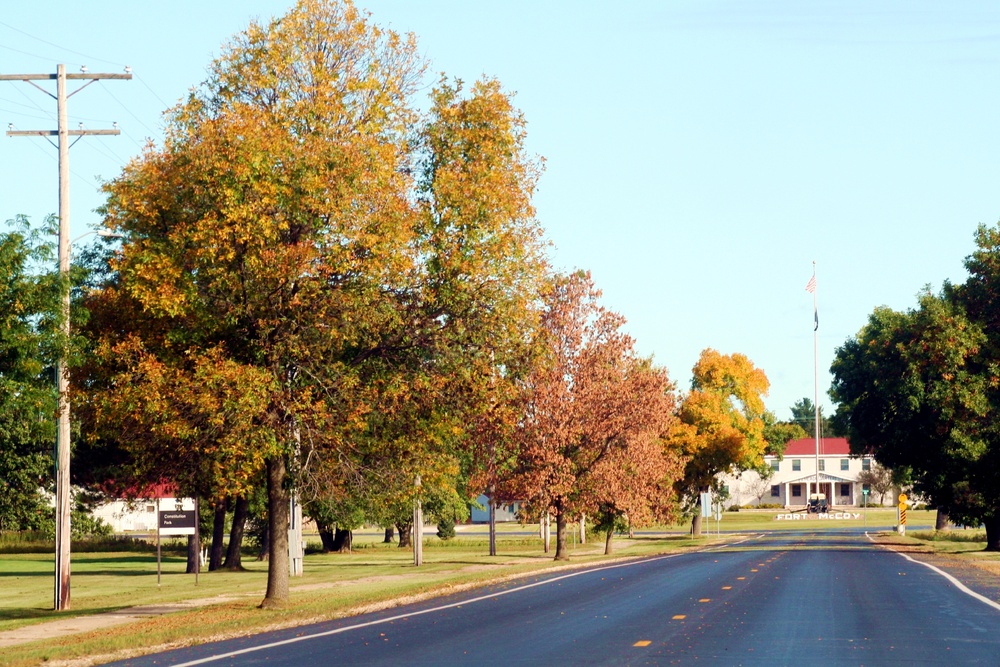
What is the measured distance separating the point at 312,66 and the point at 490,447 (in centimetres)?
2349

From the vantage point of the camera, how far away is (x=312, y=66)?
84.2 ft

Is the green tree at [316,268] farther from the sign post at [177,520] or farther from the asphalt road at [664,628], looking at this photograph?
the sign post at [177,520]

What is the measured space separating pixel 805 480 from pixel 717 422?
73769 millimetres

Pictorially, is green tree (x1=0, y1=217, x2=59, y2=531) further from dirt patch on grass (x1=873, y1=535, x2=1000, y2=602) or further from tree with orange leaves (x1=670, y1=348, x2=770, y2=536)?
tree with orange leaves (x1=670, y1=348, x2=770, y2=536)

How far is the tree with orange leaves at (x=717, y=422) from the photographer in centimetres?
7988

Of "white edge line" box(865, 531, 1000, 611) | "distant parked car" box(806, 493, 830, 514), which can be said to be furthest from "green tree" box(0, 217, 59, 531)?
"distant parked car" box(806, 493, 830, 514)

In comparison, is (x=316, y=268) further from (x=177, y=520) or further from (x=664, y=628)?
(x=177, y=520)

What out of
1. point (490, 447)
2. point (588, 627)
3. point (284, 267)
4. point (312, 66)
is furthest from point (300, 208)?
point (490, 447)

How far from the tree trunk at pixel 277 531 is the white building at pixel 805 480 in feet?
412

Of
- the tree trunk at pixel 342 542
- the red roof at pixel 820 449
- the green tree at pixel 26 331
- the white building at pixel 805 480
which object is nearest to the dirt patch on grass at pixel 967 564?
the green tree at pixel 26 331

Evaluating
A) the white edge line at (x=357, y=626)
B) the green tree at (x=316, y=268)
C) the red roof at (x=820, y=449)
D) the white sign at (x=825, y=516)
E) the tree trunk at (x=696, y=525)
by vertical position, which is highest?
the green tree at (x=316, y=268)

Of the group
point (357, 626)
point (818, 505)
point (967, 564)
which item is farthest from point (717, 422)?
point (357, 626)

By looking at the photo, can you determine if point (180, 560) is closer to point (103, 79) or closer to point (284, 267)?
point (103, 79)

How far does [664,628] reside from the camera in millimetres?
19484
